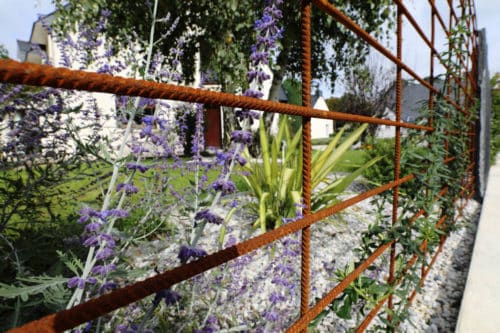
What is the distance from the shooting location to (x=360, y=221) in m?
3.83

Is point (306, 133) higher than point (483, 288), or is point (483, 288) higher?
point (306, 133)

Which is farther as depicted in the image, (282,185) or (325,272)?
(282,185)

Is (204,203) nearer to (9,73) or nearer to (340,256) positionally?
(9,73)

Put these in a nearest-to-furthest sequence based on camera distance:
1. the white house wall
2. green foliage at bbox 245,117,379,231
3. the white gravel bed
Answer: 1. the white gravel bed
2. green foliage at bbox 245,117,379,231
3. the white house wall

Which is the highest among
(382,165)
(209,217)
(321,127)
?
(321,127)

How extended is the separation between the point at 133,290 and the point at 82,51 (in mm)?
1168

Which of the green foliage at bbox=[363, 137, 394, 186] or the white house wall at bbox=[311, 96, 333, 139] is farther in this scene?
the white house wall at bbox=[311, 96, 333, 139]

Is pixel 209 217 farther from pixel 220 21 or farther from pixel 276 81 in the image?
pixel 276 81

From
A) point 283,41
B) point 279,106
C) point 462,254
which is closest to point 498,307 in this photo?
point 462,254

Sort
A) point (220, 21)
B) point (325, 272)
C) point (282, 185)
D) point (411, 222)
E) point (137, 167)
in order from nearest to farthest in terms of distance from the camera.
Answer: point (137, 167) → point (411, 222) → point (325, 272) → point (282, 185) → point (220, 21)

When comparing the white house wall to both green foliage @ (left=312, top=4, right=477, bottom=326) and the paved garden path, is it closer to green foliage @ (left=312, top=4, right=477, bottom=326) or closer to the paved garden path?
the paved garden path

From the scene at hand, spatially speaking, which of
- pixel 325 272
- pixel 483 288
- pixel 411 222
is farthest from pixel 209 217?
pixel 483 288

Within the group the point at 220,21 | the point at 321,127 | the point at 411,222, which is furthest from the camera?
the point at 321,127

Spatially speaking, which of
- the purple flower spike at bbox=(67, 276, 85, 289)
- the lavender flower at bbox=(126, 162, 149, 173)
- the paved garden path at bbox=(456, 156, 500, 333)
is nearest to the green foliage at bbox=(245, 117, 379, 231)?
the paved garden path at bbox=(456, 156, 500, 333)
